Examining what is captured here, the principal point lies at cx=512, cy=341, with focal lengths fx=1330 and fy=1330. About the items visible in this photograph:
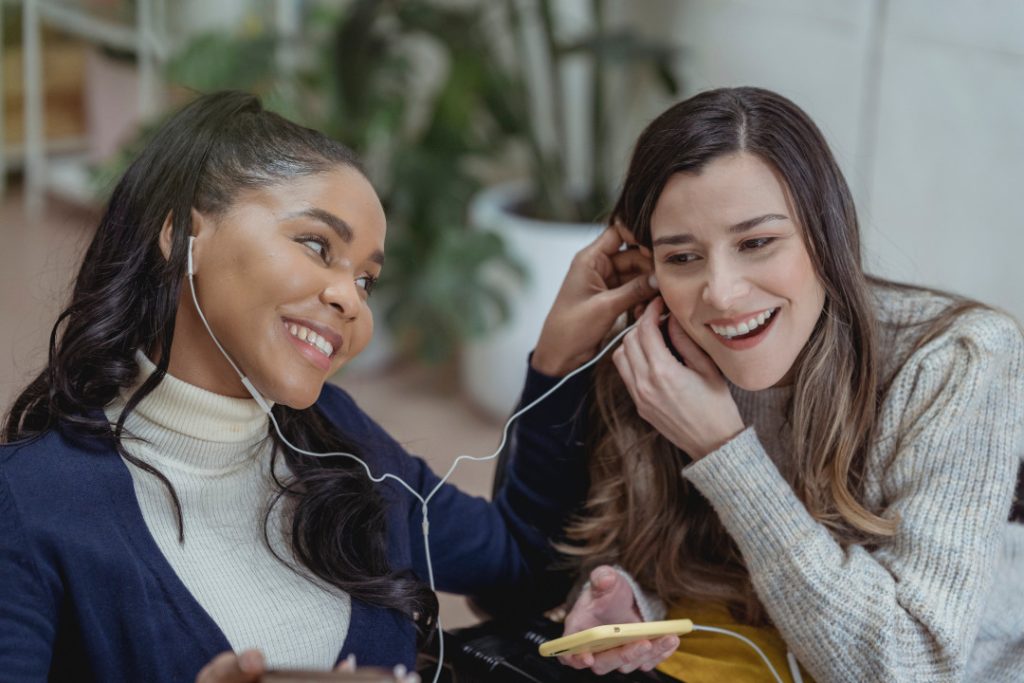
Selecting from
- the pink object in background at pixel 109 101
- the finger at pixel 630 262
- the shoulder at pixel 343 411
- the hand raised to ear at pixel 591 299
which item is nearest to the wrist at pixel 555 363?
the hand raised to ear at pixel 591 299

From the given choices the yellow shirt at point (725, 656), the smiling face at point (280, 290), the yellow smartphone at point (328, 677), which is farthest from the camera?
the yellow shirt at point (725, 656)

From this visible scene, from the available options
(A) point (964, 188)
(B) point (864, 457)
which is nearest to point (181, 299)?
(B) point (864, 457)

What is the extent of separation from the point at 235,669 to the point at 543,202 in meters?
2.36

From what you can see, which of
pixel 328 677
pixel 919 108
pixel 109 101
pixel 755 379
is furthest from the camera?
pixel 109 101

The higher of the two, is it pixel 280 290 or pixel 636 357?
pixel 280 290

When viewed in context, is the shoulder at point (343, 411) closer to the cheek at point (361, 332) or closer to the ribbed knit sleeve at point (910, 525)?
the cheek at point (361, 332)

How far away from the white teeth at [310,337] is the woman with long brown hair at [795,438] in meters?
0.40

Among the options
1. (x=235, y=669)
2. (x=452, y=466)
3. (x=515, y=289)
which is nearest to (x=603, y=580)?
(x=452, y=466)

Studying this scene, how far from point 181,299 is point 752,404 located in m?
0.69

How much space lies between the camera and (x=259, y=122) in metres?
1.35

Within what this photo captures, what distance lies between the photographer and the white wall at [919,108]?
288 centimetres

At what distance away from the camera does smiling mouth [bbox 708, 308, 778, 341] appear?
4.71 feet

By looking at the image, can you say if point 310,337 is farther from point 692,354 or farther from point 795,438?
point 795,438

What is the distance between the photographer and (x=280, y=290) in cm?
125
